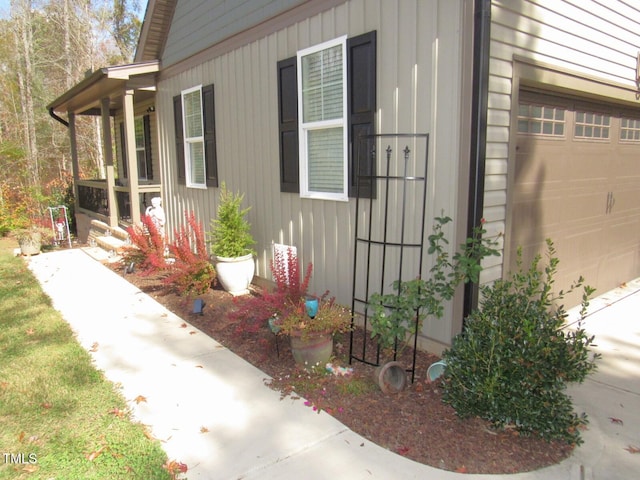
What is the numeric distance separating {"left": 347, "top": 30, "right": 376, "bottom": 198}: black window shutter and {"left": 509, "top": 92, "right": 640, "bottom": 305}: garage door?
1210 millimetres

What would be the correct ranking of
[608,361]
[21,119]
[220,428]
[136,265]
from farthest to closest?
[21,119], [136,265], [608,361], [220,428]

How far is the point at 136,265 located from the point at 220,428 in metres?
4.53

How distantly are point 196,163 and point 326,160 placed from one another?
3225mm

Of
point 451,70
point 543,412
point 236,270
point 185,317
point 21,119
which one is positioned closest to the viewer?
point 543,412

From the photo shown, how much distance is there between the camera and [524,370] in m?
2.51

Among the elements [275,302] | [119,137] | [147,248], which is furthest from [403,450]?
[119,137]

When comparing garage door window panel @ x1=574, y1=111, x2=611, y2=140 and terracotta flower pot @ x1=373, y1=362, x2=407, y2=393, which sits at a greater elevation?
garage door window panel @ x1=574, y1=111, x2=611, y2=140

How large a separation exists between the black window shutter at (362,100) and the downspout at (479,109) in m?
0.88

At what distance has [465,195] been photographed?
11.0 ft

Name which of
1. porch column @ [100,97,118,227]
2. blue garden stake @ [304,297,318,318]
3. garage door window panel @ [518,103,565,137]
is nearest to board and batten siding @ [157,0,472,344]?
blue garden stake @ [304,297,318,318]

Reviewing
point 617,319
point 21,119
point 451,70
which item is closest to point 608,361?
point 617,319

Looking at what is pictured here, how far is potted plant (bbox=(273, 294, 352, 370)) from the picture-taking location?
342 centimetres

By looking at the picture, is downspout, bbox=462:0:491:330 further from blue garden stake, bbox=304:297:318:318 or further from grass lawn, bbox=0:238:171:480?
grass lawn, bbox=0:238:171:480

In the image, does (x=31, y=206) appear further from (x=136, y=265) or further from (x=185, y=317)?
(x=185, y=317)
